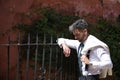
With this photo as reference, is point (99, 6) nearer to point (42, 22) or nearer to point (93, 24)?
point (93, 24)

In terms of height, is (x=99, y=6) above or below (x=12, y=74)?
above

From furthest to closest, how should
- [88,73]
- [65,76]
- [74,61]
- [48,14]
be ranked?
1. [48,14]
2. [65,76]
3. [74,61]
4. [88,73]

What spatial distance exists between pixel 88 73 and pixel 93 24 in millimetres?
2772

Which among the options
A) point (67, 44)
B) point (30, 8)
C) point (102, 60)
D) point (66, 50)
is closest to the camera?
point (102, 60)

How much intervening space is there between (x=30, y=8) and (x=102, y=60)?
325 centimetres

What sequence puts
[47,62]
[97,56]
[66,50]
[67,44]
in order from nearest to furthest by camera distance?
[97,56] < [66,50] < [67,44] < [47,62]

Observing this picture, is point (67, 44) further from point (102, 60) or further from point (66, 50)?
point (102, 60)

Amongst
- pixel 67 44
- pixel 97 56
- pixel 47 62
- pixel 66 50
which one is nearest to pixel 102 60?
pixel 97 56

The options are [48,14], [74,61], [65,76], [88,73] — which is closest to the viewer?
[88,73]

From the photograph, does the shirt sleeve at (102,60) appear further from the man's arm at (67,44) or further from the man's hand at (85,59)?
the man's arm at (67,44)

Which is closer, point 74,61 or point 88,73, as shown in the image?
point 88,73

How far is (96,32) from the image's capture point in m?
8.68

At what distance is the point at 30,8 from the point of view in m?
8.81

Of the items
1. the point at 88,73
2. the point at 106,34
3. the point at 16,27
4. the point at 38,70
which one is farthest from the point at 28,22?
the point at 88,73
